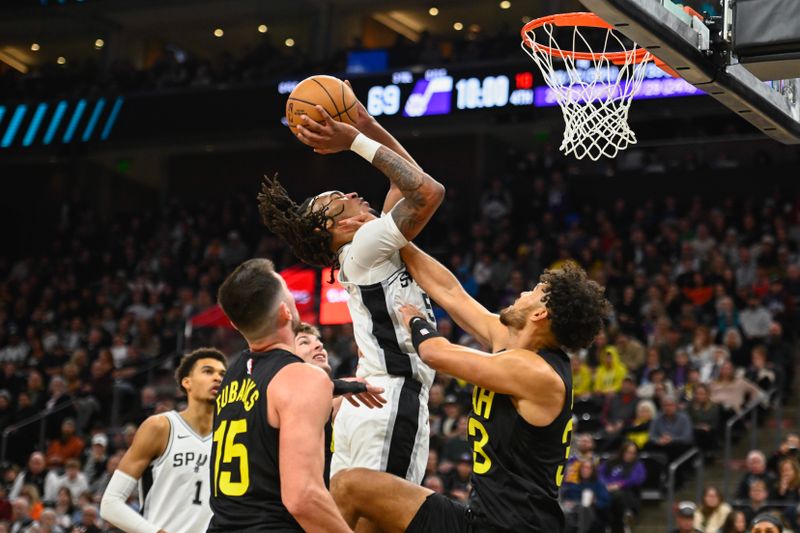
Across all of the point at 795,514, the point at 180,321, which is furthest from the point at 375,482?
the point at 180,321

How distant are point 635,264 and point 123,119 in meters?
10.1

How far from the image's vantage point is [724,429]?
13188mm

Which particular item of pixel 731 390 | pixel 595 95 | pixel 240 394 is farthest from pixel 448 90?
pixel 240 394

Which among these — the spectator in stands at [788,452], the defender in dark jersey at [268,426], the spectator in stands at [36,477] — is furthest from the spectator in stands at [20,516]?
the defender in dark jersey at [268,426]

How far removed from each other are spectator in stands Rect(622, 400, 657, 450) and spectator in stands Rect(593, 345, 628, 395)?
94 cm

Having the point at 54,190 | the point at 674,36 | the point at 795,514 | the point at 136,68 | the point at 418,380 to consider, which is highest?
the point at 136,68

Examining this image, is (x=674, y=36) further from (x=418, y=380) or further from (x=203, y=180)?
(x=203, y=180)

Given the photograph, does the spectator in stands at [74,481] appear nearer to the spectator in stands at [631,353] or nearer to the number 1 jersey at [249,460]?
the spectator in stands at [631,353]

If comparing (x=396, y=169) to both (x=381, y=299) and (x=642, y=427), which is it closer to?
(x=381, y=299)

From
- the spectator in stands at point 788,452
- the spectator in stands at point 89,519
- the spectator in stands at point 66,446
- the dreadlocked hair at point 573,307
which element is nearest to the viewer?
the dreadlocked hair at point 573,307

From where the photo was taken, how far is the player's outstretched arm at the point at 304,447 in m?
4.11

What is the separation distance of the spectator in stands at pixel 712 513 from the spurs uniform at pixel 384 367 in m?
6.32

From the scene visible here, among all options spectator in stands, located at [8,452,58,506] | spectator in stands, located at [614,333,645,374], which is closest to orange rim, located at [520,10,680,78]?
spectator in stands, located at [614,333,645,374]

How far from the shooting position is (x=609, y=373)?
1406cm
